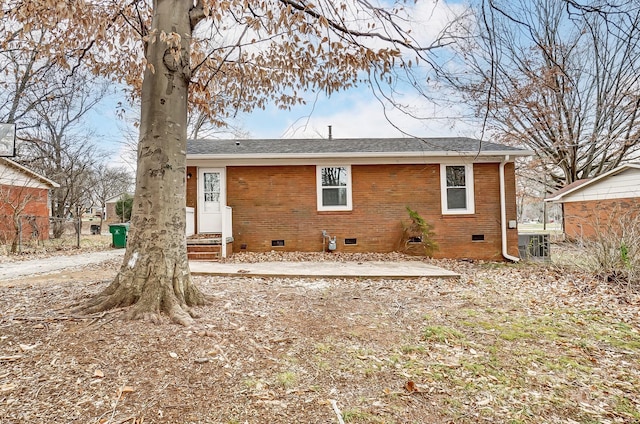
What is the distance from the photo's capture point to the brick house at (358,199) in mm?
9633

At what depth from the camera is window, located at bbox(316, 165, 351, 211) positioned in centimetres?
979

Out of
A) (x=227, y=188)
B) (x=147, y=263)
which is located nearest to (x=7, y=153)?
(x=227, y=188)

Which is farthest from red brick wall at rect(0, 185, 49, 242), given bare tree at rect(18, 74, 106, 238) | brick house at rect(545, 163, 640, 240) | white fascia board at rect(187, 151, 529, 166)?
brick house at rect(545, 163, 640, 240)

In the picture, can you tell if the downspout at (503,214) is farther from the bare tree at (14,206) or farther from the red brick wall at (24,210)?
the red brick wall at (24,210)

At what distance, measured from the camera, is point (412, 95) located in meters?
3.96

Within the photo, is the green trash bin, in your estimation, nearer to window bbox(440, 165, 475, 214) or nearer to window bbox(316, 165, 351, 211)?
window bbox(316, 165, 351, 211)

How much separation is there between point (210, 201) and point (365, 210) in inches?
183

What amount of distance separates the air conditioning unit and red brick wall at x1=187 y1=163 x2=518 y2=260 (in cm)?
50

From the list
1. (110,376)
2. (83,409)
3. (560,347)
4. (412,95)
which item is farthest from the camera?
(412,95)

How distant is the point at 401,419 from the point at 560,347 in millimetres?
2233

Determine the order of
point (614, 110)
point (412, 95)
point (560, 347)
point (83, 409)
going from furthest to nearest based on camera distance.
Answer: point (614, 110) → point (412, 95) → point (560, 347) → point (83, 409)

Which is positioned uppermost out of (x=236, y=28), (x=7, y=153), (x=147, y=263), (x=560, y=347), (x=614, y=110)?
(x=614, y=110)

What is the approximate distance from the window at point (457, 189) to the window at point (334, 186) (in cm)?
288

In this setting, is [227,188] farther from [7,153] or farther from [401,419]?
[401,419]
